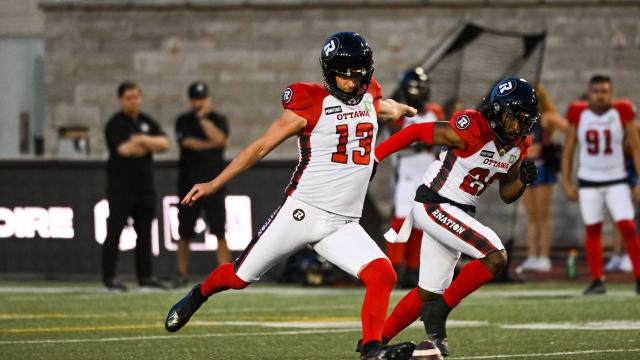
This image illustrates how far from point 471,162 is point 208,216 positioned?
6.51 metres

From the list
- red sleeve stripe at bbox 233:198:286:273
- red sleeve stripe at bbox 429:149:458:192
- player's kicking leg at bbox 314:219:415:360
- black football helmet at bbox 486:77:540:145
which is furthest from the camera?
red sleeve stripe at bbox 429:149:458:192

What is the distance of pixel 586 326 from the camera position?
29.9ft

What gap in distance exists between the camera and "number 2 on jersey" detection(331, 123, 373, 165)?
677 cm

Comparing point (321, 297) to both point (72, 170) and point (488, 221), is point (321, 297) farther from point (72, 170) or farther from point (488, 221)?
point (488, 221)

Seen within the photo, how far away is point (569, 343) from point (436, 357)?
187cm

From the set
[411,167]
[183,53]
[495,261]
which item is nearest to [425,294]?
[495,261]

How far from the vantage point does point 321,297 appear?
12.5 metres

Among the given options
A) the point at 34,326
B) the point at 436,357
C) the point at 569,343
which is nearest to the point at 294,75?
the point at 34,326

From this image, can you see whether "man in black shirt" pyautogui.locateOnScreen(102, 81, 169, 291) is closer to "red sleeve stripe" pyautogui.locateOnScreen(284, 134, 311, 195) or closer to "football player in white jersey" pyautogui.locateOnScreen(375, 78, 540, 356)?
"football player in white jersey" pyautogui.locateOnScreen(375, 78, 540, 356)

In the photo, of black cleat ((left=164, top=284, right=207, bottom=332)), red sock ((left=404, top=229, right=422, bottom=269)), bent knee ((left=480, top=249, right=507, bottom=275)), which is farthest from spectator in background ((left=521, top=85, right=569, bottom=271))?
black cleat ((left=164, top=284, right=207, bottom=332))

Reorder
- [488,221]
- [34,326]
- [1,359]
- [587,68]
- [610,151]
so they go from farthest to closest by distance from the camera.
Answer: [587,68] → [488,221] → [610,151] → [34,326] → [1,359]

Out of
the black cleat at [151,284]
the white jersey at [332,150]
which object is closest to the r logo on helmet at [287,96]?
the white jersey at [332,150]

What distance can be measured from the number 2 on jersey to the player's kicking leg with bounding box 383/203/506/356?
883 millimetres

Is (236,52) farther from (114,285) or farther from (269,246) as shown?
(269,246)
